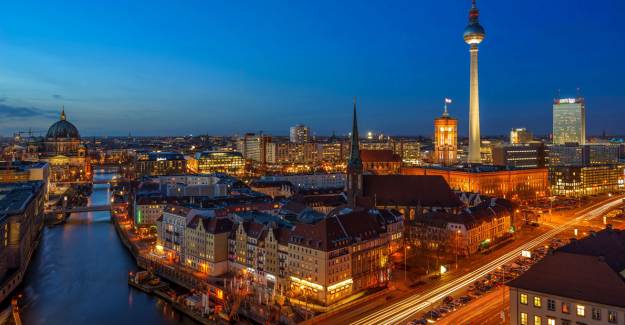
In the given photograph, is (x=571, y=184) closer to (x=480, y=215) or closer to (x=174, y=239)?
(x=480, y=215)

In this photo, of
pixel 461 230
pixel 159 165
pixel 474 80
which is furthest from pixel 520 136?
pixel 461 230

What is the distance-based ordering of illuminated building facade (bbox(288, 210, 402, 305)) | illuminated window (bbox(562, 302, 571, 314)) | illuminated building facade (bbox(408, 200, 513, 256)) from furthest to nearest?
illuminated building facade (bbox(408, 200, 513, 256))
illuminated building facade (bbox(288, 210, 402, 305))
illuminated window (bbox(562, 302, 571, 314))

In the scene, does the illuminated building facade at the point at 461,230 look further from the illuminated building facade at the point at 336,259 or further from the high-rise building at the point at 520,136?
the high-rise building at the point at 520,136

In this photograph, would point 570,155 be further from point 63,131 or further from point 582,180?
point 63,131

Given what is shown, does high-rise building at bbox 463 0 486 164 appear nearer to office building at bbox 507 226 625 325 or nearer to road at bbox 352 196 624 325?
road at bbox 352 196 624 325

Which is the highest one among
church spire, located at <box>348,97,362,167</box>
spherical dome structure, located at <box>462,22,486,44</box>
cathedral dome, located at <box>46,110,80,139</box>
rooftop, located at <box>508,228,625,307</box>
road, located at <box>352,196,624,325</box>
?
spherical dome structure, located at <box>462,22,486,44</box>

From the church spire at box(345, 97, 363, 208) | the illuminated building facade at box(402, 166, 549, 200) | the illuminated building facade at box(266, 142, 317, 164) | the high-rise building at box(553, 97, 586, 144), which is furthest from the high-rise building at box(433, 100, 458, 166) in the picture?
the church spire at box(345, 97, 363, 208)

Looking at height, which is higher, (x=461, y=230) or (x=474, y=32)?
(x=474, y=32)

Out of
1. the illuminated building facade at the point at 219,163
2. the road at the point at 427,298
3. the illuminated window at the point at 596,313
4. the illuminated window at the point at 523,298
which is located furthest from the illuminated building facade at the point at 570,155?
the illuminated window at the point at 596,313
